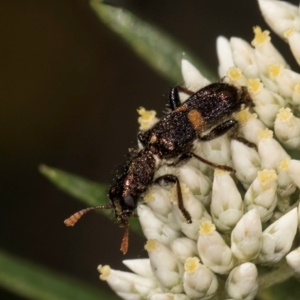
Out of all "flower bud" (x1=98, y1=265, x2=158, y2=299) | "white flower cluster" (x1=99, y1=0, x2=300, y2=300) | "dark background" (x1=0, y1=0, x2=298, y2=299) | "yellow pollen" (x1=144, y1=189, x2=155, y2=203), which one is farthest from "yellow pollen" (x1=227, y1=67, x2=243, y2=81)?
"dark background" (x1=0, y1=0, x2=298, y2=299)

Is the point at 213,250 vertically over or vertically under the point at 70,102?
under

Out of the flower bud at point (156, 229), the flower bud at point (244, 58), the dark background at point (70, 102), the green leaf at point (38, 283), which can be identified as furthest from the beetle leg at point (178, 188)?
the dark background at point (70, 102)

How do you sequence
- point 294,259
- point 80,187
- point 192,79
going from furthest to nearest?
point 80,187 → point 192,79 → point 294,259

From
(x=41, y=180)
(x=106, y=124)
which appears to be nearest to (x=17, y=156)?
(x=41, y=180)

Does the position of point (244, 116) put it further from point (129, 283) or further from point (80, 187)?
point (80, 187)

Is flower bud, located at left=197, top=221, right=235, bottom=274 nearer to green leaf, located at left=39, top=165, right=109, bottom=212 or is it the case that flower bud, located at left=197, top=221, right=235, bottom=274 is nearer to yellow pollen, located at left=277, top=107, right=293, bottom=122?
yellow pollen, located at left=277, top=107, right=293, bottom=122

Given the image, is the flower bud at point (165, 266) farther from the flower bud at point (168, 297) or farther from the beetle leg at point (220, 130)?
the beetle leg at point (220, 130)

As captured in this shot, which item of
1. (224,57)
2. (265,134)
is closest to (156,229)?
(265,134)
